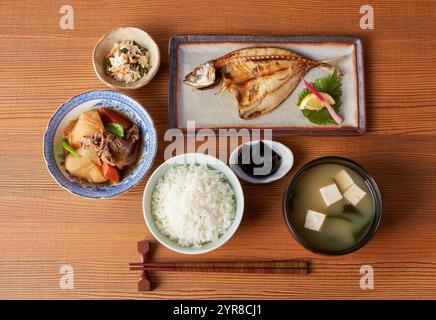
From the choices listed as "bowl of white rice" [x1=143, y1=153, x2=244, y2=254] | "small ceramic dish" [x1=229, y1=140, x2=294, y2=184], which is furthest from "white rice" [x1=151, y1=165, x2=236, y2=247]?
"small ceramic dish" [x1=229, y1=140, x2=294, y2=184]

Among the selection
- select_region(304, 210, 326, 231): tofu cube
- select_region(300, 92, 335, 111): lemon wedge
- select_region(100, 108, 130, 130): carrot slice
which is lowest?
select_region(304, 210, 326, 231): tofu cube

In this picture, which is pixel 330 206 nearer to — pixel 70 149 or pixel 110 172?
pixel 110 172

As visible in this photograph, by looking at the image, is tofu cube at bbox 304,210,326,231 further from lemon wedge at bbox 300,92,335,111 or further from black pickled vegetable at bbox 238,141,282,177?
lemon wedge at bbox 300,92,335,111

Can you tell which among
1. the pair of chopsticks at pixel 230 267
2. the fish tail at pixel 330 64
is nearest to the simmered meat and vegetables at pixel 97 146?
the pair of chopsticks at pixel 230 267

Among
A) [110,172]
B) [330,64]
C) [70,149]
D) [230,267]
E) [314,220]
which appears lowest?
[230,267]

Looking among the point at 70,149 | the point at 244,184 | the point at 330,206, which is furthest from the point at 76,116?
the point at 330,206

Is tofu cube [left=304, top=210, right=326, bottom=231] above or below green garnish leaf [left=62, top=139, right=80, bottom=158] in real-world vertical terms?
below
